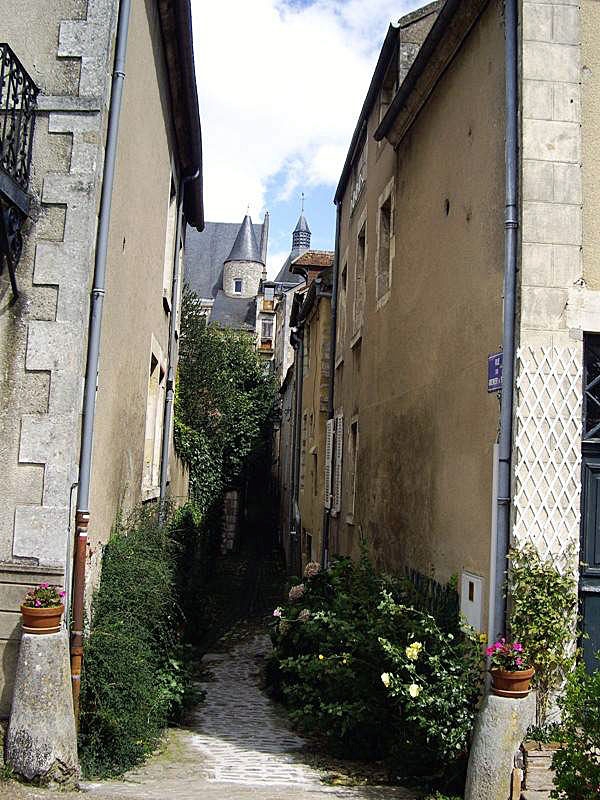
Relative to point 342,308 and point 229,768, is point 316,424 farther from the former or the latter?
point 229,768

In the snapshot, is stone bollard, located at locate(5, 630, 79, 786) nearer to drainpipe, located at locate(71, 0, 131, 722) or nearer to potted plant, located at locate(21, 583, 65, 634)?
potted plant, located at locate(21, 583, 65, 634)

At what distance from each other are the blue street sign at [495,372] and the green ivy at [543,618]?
1.09m

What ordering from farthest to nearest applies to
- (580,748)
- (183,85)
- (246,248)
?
(246,248)
(183,85)
(580,748)

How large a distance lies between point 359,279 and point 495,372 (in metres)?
6.96

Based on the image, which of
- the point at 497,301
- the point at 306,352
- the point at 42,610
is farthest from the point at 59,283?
the point at 306,352

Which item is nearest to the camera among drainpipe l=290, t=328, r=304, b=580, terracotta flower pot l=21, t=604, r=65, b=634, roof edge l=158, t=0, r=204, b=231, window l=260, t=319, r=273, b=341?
terracotta flower pot l=21, t=604, r=65, b=634

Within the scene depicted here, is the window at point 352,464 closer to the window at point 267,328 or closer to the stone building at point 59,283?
the stone building at point 59,283

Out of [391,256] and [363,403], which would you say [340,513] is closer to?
[363,403]

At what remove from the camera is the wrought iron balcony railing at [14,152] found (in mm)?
5363

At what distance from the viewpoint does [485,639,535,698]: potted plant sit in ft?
16.8

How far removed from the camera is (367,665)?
261 inches

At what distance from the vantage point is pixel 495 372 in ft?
19.1

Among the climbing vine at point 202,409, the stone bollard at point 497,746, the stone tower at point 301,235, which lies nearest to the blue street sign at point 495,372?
the stone bollard at point 497,746

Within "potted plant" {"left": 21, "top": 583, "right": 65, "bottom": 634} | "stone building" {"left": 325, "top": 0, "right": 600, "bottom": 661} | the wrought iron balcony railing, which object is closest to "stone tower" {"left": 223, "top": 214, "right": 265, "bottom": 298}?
"stone building" {"left": 325, "top": 0, "right": 600, "bottom": 661}
